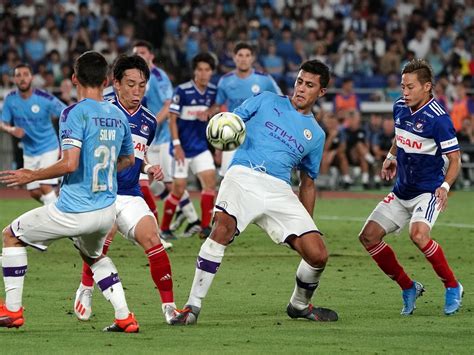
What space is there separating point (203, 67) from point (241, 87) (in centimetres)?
61

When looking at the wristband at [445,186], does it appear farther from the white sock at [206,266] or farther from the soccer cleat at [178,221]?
the soccer cleat at [178,221]

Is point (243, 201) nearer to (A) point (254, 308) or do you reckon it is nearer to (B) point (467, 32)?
(A) point (254, 308)

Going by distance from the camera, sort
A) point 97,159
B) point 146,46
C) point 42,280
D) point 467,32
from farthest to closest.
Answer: point 467,32 → point 146,46 → point 42,280 → point 97,159

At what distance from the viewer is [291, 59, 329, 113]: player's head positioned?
31.4 feet

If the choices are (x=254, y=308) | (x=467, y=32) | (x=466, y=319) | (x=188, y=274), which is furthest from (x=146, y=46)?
(x=467, y=32)

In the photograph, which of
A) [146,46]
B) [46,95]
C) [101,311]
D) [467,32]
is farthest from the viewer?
[467,32]

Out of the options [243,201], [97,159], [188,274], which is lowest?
[188,274]

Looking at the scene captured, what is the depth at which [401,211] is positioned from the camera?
10297 mm

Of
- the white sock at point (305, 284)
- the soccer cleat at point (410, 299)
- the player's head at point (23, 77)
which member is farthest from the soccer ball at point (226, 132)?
the player's head at point (23, 77)

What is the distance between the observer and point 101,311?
9953mm

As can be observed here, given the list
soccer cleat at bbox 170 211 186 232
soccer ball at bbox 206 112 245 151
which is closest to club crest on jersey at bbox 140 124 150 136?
soccer ball at bbox 206 112 245 151

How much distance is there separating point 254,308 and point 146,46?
22.0 ft

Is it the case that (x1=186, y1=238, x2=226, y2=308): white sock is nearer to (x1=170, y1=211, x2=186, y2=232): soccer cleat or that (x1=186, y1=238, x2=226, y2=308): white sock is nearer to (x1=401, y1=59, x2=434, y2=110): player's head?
(x1=401, y1=59, x2=434, y2=110): player's head

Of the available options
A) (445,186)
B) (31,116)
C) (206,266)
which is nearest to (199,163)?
(31,116)
